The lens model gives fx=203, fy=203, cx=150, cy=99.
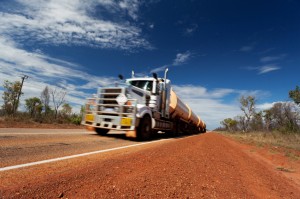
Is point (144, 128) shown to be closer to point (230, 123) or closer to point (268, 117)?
point (268, 117)

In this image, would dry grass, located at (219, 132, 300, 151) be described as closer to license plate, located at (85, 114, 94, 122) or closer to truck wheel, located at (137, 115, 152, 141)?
truck wheel, located at (137, 115, 152, 141)

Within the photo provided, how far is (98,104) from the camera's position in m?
9.55

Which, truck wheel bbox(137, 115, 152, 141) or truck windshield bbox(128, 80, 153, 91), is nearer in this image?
truck wheel bbox(137, 115, 152, 141)

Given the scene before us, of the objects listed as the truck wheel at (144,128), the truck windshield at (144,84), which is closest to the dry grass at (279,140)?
the truck wheel at (144,128)

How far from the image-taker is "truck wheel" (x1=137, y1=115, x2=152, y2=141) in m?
9.24

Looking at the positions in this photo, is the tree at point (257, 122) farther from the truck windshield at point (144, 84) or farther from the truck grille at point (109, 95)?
the truck grille at point (109, 95)

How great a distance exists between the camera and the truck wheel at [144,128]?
9242 millimetres

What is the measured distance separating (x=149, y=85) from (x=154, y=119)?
213 cm

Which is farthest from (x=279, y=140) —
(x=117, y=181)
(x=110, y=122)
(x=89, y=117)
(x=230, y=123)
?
(x=230, y=123)

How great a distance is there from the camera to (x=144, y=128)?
9539mm

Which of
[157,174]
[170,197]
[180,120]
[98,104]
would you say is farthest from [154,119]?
[170,197]

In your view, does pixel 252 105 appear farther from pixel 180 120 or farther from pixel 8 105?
pixel 8 105

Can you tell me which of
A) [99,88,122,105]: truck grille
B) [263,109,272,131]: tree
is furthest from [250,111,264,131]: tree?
[99,88,122,105]: truck grille

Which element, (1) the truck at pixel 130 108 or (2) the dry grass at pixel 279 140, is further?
(2) the dry grass at pixel 279 140
